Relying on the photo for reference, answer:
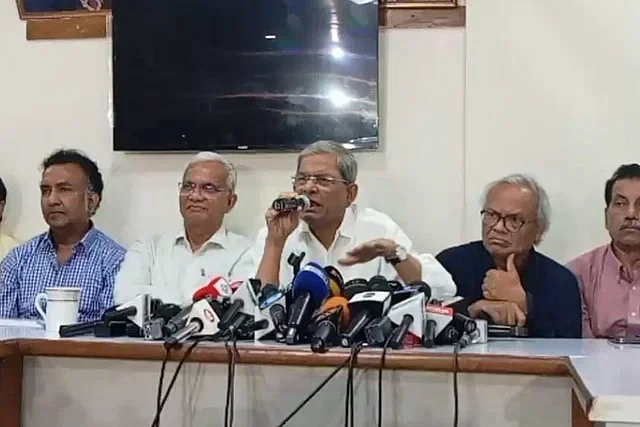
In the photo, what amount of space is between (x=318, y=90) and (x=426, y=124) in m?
0.39

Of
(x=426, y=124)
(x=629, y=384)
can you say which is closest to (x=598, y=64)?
(x=426, y=124)

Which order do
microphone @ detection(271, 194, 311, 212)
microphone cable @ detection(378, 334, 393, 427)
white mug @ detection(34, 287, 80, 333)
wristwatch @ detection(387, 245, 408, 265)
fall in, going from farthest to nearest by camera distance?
microphone @ detection(271, 194, 311, 212), wristwatch @ detection(387, 245, 408, 265), white mug @ detection(34, 287, 80, 333), microphone cable @ detection(378, 334, 393, 427)

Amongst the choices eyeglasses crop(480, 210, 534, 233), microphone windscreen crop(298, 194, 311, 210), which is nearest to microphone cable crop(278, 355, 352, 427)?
microphone windscreen crop(298, 194, 311, 210)

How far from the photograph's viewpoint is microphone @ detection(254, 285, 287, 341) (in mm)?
1494

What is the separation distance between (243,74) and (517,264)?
3.98ft

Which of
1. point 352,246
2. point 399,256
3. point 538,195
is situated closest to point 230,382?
point 399,256

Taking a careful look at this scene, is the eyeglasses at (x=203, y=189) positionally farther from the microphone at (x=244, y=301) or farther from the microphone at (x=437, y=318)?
the microphone at (x=437, y=318)

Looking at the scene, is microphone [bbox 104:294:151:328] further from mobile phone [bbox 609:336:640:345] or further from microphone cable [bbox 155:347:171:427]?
mobile phone [bbox 609:336:640:345]

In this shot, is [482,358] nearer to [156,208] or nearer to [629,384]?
[629,384]

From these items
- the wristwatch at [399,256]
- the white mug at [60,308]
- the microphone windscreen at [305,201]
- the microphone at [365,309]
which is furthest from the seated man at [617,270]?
the white mug at [60,308]

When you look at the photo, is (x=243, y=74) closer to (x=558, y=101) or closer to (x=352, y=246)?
(x=352, y=246)

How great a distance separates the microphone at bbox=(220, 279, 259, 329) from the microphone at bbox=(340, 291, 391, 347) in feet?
0.69

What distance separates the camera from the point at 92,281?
266 cm

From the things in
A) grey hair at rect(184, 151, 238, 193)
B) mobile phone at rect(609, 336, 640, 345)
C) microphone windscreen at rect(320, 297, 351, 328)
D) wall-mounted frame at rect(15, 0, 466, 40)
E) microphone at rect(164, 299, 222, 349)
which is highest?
wall-mounted frame at rect(15, 0, 466, 40)
